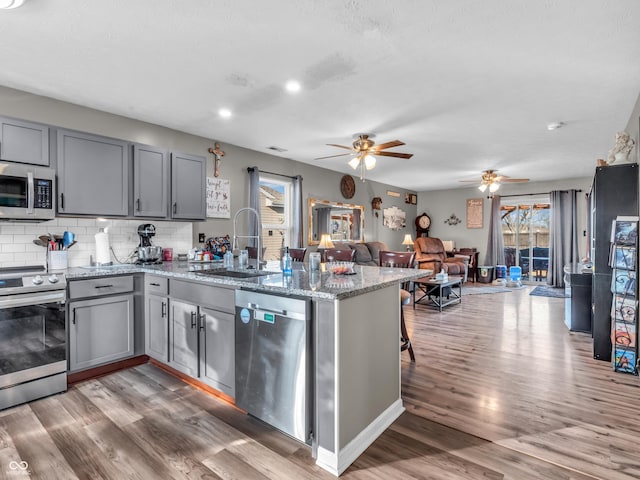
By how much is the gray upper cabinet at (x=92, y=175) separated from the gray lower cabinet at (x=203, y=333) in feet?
3.68

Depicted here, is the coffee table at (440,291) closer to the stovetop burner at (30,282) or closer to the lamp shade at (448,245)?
the lamp shade at (448,245)

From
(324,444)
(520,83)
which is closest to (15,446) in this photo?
(324,444)

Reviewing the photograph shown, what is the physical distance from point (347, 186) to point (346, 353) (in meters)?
5.53

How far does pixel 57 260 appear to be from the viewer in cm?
303

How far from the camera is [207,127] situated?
409 centimetres

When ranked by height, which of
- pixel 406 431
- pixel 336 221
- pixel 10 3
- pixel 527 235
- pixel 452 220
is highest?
pixel 10 3

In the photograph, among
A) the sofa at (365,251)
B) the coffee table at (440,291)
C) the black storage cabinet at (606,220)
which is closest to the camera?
the black storage cabinet at (606,220)

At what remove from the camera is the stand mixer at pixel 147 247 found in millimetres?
3496

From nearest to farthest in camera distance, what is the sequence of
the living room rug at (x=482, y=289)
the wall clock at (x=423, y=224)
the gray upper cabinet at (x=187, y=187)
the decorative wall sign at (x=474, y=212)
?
the gray upper cabinet at (x=187, y=187) < the living room rug at (x=482, y=289) < the decorative wall sign at (x=474, y=212) < the wall clock at (x=423, y=224)

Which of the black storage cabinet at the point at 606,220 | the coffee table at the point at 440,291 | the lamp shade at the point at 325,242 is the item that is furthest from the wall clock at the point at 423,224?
the black storage cabinet at the point at 606,220

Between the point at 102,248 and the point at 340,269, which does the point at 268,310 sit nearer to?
the point at 340,269

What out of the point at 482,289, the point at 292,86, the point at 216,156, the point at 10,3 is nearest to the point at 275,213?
the point at 216,156

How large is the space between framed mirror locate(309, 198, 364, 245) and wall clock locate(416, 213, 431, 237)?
2.96 metres

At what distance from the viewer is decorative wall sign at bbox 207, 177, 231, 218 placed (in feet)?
14.8
